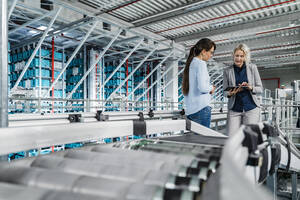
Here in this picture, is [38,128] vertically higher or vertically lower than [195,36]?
lower

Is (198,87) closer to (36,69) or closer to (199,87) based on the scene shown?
(199,87)

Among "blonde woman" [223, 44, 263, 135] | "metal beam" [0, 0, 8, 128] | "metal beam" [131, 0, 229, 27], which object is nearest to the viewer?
"metal beam" [0, 0, 8, 128]

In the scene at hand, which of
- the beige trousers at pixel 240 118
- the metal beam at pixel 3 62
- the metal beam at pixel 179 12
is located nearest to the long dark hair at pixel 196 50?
the beige trousers at pixel 240 118

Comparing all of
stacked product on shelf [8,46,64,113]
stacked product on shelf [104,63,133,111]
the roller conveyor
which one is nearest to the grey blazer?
the roller conveyor

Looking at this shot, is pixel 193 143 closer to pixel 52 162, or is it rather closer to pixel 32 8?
pixel 52 162

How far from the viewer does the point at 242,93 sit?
6.95ft

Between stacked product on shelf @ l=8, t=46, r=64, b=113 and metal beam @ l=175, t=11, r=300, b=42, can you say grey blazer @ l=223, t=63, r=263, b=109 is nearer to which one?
metal beam @ l=175, t=11, r=300, b=42

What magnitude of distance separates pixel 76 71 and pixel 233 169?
34.0 ft

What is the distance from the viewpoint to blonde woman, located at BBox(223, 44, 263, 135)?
2.08 metres

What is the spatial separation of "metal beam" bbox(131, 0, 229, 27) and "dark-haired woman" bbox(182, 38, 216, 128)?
311 centimetres

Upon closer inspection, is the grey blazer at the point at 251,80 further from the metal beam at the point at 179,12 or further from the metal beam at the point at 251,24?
the metal beam at the point at 251,24

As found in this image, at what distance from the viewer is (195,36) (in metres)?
7.01

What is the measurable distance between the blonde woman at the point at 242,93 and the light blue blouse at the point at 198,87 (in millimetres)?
286

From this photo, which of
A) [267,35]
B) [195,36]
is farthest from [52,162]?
[267,35]
